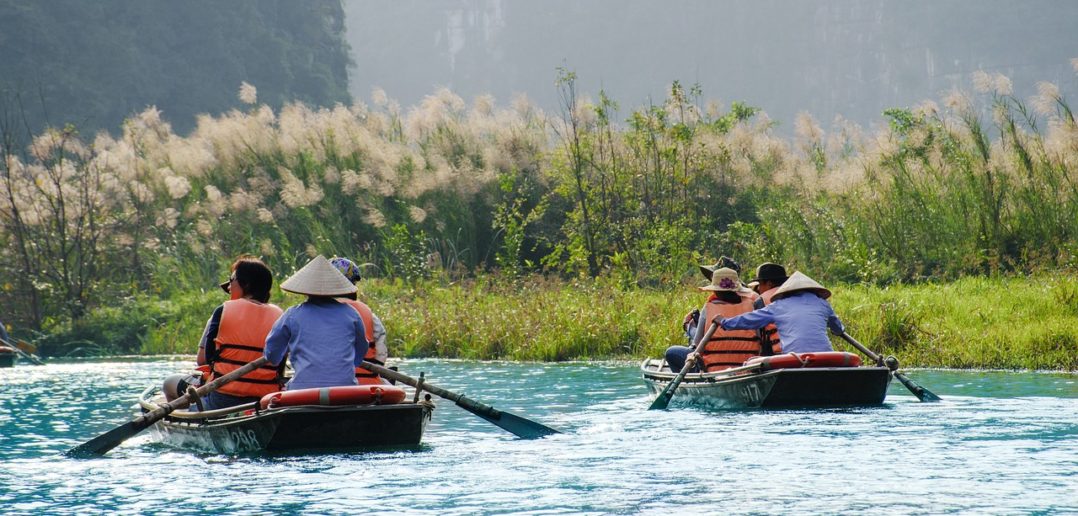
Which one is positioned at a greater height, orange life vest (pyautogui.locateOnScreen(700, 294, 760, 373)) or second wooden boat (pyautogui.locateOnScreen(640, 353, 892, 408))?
orange life vest (pyautogui.locateOnScreen(700, 294, 760, 373))

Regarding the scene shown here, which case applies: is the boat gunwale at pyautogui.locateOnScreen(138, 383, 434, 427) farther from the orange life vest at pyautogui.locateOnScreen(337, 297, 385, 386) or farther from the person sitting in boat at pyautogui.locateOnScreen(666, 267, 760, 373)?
the person sitting in boat at pyautogui.locateOnScreen(666, 267, 760, 373)

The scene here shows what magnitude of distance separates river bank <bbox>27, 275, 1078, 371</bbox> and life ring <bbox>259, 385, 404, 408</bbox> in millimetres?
7490

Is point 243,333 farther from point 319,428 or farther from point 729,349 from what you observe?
point 729,349

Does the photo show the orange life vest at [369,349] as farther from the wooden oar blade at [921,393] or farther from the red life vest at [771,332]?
the wooden oar blade at [921,393]

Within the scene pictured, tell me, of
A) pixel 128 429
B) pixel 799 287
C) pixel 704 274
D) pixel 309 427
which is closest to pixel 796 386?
pixel 799 287

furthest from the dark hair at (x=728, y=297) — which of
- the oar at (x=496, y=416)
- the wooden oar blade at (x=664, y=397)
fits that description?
the oar at (x=496, y=416)

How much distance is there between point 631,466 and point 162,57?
35283 millimetres

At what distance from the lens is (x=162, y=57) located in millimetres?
42375

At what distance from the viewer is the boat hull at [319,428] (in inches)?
391

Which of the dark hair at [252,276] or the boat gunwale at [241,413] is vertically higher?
the dark hair at [252,276]

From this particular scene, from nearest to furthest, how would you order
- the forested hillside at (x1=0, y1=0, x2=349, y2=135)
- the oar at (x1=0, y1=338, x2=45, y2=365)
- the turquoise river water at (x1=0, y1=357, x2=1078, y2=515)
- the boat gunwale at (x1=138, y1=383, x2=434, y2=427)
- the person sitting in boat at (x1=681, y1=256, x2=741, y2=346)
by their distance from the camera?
1. the turquoise river water at (x1=0, y1=357, x2=1078, y2=515)
2. the boat gunwale at (x1=138, y1=383, x2=434, y2=427)
3. the person sitting in boat at (x1=681, y1=256, x2=741, y2=346)
4. the oar at (x1=0, y1=338, x2=45, y2=365)
5. the forested hillside at (x1=0, y1=0, x2=349, y2=135)

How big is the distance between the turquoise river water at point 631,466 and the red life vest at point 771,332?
2.87 feet

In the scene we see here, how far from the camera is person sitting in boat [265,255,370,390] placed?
33.4 feet

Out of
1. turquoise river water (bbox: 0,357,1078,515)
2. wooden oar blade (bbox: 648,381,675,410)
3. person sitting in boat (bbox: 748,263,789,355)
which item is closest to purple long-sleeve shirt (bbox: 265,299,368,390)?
turquoise river water (bbox: 0,357,1078,515)
